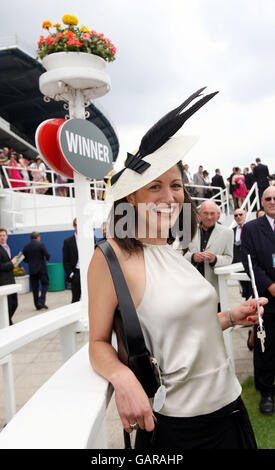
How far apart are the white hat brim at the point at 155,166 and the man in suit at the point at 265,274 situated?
221 cm

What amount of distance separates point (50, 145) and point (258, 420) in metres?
2.84

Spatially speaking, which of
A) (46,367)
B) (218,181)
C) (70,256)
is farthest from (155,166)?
(218,181)

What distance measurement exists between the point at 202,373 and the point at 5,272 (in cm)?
590

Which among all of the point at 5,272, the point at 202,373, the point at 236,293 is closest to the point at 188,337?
the point at 202,373

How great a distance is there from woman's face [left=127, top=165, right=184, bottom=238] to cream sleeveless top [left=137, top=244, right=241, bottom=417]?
120 millimetres

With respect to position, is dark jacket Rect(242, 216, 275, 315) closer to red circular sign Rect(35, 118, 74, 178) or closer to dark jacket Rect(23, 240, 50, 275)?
red circular sign Rect(35, 118, 74, 178)

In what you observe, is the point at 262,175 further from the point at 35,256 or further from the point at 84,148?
the point at 84,148

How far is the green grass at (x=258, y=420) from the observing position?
2608 millimetres

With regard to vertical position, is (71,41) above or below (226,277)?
above

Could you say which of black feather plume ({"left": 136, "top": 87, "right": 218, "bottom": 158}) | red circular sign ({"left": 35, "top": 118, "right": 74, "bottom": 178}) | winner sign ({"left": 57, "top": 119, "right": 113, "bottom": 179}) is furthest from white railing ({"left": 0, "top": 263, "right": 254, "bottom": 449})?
red circular sign ({"left": 35, "top": 118, "right": 74, "bottom": 178})

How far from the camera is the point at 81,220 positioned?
3.43 m

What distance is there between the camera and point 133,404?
3.13ft

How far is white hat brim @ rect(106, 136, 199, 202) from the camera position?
3.88ft

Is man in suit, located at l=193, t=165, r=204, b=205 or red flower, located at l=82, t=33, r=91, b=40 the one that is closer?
red flower, located at l=82, t=33, r=91, b=40
